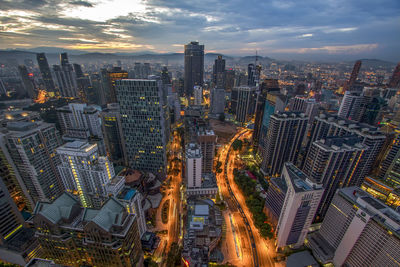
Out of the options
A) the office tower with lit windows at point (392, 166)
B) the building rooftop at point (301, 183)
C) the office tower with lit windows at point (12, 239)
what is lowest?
the office tower with lit windows at point (12, 239)

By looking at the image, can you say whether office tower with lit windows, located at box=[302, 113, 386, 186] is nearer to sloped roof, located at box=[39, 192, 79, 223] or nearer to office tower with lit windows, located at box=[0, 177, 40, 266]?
sloped roof, located at box=[39, 192, 79, 223]

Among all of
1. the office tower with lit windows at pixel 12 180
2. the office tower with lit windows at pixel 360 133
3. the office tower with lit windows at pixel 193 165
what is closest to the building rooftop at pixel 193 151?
the office tower with lit windows at pixel 193 165

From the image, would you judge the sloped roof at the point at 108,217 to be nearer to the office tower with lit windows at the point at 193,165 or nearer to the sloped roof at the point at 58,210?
the sloped roof at the point at 58,210

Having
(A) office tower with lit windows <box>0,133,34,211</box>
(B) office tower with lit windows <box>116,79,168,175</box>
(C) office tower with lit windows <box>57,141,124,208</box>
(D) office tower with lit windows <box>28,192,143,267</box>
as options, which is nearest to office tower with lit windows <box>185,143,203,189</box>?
(B) office tower with lit windows <box>116,79,168,175</box>

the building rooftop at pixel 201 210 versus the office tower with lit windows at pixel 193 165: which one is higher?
the office tower with lit windows at pixel 193 165

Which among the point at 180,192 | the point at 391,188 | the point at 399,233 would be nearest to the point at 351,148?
the point at 391,188

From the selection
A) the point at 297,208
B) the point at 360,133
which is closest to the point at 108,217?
the point at 297,208

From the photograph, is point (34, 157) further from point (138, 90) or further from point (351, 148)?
point (351, 148)
